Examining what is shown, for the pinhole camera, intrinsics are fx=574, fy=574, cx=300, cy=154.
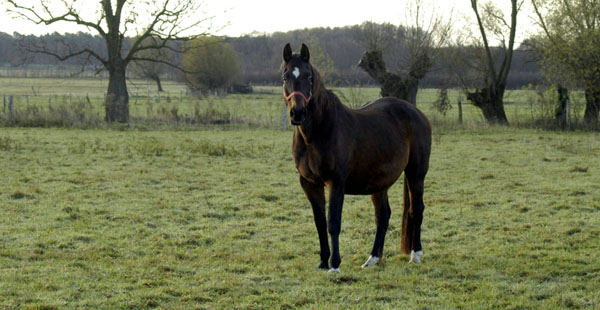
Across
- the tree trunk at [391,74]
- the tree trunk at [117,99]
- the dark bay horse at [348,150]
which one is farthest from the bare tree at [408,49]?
the dark bay horse at [348,150]

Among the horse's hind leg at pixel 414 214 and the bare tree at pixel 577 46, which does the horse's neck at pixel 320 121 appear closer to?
the horse's hind leg at pixel 414 214

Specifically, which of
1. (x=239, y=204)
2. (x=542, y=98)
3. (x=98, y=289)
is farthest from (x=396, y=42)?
(x=98, y=289)

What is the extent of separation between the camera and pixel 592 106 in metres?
23.7

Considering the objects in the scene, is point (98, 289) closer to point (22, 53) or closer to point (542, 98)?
point (542, 98)

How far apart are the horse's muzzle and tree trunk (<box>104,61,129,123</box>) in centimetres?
2143

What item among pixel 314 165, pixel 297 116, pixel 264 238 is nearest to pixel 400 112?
pixel 314 165

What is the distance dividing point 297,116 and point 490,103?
22878mm

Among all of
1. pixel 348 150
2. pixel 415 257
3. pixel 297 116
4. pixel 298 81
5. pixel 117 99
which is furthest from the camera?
pixel 117 99

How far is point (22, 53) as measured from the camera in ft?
86.2

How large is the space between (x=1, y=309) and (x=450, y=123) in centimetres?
2152

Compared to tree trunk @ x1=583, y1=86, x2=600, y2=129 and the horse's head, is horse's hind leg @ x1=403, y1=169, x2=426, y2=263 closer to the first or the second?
the horse's head

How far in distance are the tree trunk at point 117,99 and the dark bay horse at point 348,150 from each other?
810 inches

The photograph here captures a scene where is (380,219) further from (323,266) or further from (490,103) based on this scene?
(490,103)

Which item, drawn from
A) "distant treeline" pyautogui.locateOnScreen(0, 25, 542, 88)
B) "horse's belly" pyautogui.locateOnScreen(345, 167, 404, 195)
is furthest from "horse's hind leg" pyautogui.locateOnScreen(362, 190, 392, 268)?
"distant treeline" pyautogui.locateOnScreen(0, 25, 542, 88)
